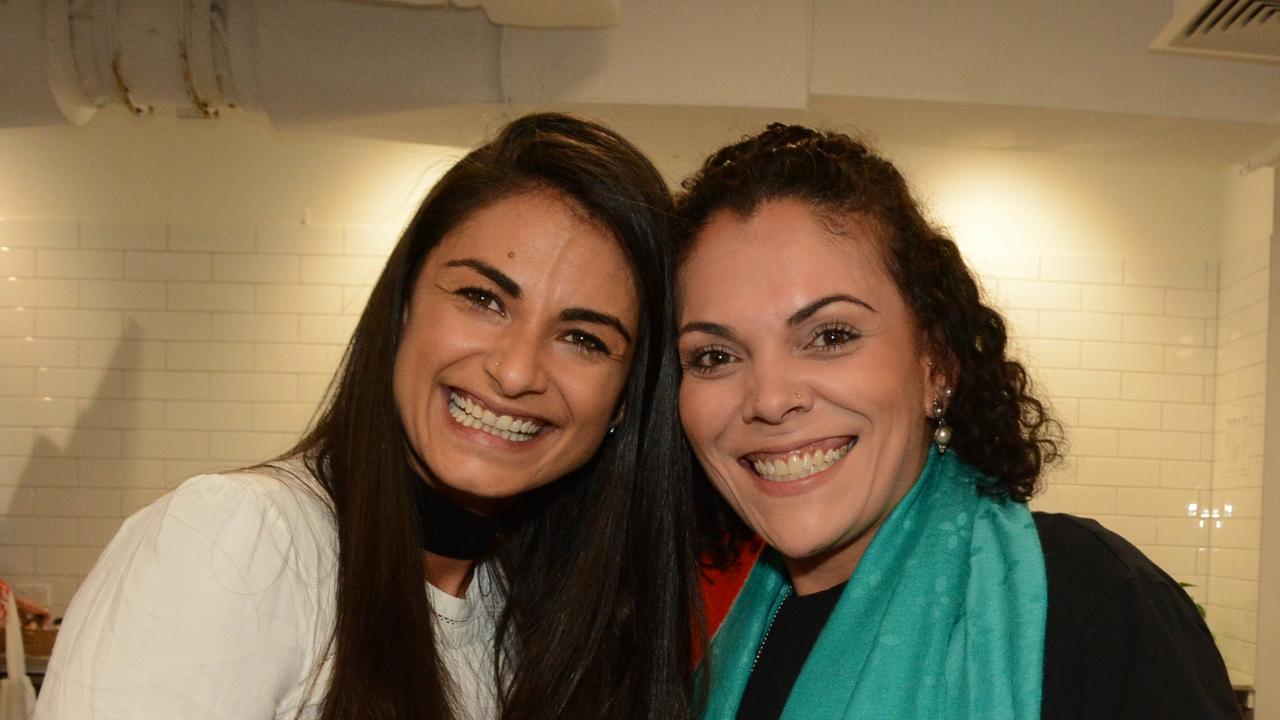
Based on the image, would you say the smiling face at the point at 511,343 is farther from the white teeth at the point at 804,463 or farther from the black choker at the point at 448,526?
the white teeth at the point at 804,463

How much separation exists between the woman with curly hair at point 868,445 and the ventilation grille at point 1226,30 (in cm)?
170

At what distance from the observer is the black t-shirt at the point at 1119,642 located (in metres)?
1.27

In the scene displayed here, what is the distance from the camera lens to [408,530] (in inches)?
65.9

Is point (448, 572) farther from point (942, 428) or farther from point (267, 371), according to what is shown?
point (267, 371)

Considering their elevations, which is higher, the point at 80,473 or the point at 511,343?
the point at 511,343

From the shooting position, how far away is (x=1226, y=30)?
302 cm

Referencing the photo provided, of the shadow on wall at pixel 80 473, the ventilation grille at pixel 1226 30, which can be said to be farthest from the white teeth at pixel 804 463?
the shadow on wall at pixel 80 473

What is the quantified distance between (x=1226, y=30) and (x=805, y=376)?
2.16 metres

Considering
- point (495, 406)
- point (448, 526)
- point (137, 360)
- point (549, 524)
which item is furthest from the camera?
point (137, 360)

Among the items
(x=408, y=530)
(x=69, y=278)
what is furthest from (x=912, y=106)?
(x=69, y=278)

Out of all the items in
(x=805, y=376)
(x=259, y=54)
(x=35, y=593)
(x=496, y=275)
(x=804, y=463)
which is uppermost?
(x=259, y=54)

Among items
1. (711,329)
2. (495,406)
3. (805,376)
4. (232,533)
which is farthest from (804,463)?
(232,533)

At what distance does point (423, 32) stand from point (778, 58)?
112 centimetres

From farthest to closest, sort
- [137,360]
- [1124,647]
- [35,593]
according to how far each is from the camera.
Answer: [137,360], [35,593], [1124,647]
